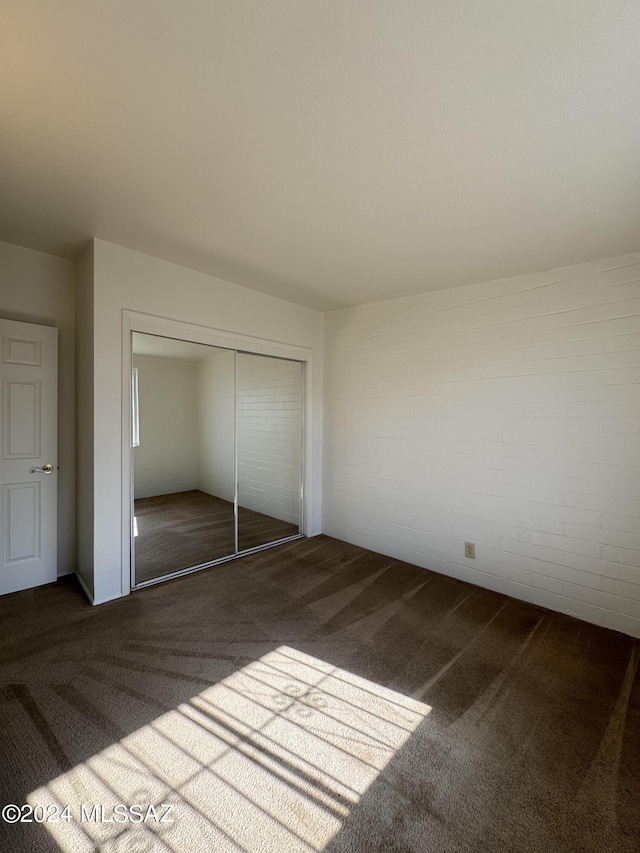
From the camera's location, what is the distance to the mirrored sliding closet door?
3.21 meters

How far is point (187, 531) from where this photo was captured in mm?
3602

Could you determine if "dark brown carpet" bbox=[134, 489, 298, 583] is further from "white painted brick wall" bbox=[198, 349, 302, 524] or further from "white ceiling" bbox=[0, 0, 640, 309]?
"white ceiling" bbox=[0, 0, 640, 309]

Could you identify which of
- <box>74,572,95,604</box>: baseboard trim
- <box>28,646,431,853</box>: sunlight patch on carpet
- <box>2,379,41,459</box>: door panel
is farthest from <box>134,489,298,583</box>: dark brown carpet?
<box>28,646,431,853</box>: sunlight patch on carpet

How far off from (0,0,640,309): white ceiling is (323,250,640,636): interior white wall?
22.9 inches

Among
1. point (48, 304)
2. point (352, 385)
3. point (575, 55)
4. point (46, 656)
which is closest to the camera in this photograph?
point (575, 55)

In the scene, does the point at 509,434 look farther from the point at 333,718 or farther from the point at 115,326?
the point at 115,326

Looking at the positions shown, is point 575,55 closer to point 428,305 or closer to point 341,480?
point 428,305

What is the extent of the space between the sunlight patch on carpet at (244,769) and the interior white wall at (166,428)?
183 centimetres

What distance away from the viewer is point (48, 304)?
3160 millimetres

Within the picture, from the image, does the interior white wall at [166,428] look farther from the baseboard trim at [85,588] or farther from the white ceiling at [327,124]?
the white ceiling at [327,124]

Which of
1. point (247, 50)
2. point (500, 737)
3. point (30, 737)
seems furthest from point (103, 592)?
point (247, 50)

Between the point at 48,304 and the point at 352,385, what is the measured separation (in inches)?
117

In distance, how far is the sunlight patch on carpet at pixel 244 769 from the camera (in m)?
1.33

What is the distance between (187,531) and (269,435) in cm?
131
